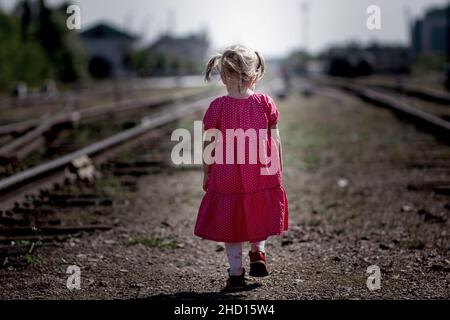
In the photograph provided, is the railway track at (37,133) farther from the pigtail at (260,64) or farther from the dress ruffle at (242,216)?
the pigtail at (260,64)

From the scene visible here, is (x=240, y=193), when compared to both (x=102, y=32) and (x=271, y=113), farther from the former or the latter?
(x=102, y=32)

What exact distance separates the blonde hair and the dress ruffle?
0.61 metres

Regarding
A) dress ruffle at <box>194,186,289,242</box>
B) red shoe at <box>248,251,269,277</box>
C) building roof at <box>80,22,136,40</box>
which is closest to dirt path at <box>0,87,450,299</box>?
red shoe at <box>248,251,269,277</box>

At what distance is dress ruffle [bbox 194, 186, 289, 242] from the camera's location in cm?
357

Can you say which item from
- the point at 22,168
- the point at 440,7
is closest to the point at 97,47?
the point at 440,7

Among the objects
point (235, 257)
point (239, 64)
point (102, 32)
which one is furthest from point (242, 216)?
point (102, 32)

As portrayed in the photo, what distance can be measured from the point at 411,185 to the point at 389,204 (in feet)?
2.60

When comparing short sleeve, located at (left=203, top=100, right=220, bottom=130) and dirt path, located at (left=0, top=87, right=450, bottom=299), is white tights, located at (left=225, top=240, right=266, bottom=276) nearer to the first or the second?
dirt path, located at (left=0, top=87, right=450, bottom=299)

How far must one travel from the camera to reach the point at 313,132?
39.9 feet

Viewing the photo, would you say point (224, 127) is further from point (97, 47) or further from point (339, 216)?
point (97, 47)

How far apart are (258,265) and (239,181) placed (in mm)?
504

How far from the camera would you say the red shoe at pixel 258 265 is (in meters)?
3.71

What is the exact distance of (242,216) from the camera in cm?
359

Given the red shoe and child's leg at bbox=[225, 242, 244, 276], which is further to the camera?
the red shoe
